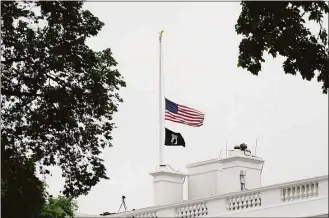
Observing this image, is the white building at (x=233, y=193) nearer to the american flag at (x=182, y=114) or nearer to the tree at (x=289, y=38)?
the american flag at (x=182, y=114)

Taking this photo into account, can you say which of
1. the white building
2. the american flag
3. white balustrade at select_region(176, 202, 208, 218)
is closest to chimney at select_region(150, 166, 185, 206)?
the white building

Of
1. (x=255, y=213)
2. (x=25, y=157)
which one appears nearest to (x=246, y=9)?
(x=25, y=157)

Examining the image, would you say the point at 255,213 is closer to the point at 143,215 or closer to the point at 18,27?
the point at 143,215

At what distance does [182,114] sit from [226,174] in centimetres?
271

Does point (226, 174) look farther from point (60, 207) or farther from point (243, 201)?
point (60, 207)

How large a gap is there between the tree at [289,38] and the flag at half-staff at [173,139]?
18.3 m

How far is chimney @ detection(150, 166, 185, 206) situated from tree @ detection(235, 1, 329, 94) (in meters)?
15.8

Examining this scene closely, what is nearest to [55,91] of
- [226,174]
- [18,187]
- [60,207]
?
[18,187]

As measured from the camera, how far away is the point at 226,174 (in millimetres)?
39438

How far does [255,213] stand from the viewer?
32438 mm

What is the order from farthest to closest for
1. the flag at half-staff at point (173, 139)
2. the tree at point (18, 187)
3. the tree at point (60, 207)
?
1. the tree at point (60, 207)
2. the flag at half-staff at point (173, 139)
3. the tree at point (18, 187)

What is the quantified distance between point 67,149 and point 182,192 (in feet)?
42.1

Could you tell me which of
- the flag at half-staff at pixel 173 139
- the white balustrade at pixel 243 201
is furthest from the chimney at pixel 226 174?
the white balustrade at pixel 243 201

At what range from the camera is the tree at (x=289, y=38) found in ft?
78.6
